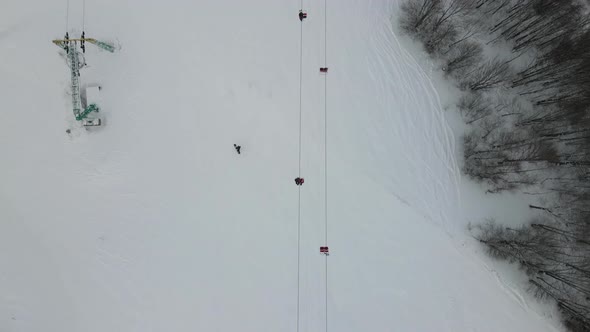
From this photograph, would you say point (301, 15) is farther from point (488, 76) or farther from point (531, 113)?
point (531, 113)

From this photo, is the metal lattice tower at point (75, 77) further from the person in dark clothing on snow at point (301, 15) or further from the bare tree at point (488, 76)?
the bare tree at point (488, 76)

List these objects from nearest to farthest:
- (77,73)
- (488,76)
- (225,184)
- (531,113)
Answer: (77,73) < (225,184) < (488,76) < (531,113)

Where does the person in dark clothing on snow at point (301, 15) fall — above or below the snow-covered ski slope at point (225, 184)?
above

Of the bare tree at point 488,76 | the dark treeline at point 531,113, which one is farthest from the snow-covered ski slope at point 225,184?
the bare tree at point 488,76

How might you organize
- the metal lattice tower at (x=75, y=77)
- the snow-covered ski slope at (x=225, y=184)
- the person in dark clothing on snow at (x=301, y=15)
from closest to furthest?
1. the snow-covered ski slope at (x=225, y=184)
2. the metal lattice tower at (x=75, y=77)
3. the person in dark clothing on snow at (x=301, y=15)

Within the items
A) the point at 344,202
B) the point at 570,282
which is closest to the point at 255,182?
the point at 344,202

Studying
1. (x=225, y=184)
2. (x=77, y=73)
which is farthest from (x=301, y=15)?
(x=77, y=73)

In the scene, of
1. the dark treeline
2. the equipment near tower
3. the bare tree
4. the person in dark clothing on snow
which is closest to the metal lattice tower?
the equipment near tower
